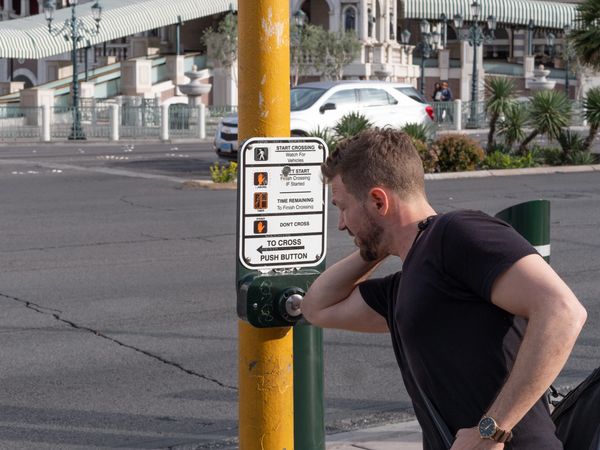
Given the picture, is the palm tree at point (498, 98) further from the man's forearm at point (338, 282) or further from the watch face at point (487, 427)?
the watch face at point (487, 427)

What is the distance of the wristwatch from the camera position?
2.79m

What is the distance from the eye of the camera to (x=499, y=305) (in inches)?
111

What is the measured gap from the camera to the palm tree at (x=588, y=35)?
94.5 ft

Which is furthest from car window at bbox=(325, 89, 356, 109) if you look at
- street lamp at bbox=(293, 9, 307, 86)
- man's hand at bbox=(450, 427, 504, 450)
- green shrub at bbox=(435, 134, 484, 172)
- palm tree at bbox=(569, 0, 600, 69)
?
street lamp at bbox=(293, 9, 307, 86)

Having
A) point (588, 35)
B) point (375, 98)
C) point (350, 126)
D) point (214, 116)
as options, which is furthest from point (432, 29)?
point (350, 126)

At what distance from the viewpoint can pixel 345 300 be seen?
3.50m

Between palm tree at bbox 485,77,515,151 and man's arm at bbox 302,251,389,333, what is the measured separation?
2311cm

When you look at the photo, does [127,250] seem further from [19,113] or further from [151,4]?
[151,4]

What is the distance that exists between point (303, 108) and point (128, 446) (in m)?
20.1

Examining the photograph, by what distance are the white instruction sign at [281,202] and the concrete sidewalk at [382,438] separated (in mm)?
2216

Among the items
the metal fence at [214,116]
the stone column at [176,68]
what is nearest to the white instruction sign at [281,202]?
the metal fence at [214,116]

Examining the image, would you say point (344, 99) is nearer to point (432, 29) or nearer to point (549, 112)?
point (549, 112)

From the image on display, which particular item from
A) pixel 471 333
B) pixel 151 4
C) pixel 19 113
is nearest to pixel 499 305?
pixel 471 333

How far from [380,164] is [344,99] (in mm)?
24777
